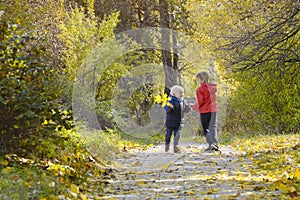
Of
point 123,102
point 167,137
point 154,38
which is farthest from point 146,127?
point 167,137

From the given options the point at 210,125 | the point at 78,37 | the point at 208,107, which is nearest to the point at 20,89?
the point at 208,107

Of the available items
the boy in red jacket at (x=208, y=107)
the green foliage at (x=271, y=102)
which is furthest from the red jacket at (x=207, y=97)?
the green foliage at (x=271, y=102)

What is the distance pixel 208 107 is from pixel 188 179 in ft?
13.6

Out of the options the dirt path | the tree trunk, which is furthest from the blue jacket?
the tree trunk

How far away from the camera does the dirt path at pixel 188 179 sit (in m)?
5.43

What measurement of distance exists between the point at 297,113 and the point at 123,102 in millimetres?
7087

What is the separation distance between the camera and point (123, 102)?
19.8 meters

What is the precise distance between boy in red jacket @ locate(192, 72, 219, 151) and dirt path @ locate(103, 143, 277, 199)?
62.5 inches

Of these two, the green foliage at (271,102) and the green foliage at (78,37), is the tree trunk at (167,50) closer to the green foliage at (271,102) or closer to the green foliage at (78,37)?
the green foliage at (78,37)

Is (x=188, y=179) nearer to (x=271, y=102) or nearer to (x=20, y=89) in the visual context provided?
(x=20, y=89)

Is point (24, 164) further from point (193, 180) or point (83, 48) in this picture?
point (83, 48)

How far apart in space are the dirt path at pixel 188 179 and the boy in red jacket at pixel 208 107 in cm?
159

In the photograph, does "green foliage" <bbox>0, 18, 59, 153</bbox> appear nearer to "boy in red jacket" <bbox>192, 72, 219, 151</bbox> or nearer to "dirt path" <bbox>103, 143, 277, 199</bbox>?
"dirt path" <bbox>103, 143, 277, 199</bbox>

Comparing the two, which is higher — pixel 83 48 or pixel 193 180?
pixel 83 48
